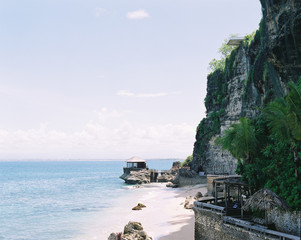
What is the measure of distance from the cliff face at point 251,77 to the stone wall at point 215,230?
1151 cm

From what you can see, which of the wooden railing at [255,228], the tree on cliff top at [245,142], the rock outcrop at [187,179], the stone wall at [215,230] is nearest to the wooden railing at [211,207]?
the stone wall at [215,230]

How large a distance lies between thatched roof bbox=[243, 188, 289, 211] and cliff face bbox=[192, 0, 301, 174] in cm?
1066

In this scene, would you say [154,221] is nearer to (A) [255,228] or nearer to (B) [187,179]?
(A) [255,228]

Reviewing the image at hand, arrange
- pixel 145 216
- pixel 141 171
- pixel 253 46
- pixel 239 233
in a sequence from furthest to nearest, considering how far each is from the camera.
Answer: pixel 141 171
pixel 253 46
pixel 145 216
pixel 239 233

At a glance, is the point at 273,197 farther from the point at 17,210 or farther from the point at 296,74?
the point at 17,210

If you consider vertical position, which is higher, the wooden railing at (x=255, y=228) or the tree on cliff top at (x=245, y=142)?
the tree on cliff top at (x=245, y=142)

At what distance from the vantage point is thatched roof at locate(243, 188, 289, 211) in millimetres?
12102

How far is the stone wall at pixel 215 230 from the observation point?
1315 cm

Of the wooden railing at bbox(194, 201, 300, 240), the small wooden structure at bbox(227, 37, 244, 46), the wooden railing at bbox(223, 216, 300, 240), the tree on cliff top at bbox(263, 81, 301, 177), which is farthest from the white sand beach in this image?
the small wooden structure at bbox(227, 37, 244, 46)

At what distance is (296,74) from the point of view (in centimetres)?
1942

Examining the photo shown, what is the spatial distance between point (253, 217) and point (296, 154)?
391cm

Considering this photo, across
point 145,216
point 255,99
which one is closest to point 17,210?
point 145,216

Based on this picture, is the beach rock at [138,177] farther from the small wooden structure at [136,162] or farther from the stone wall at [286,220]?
the stone wall at [286,220]

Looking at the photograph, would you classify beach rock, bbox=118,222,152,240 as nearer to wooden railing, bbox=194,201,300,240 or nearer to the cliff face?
wooden railing, bbox=194,201,300,240
